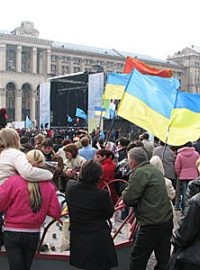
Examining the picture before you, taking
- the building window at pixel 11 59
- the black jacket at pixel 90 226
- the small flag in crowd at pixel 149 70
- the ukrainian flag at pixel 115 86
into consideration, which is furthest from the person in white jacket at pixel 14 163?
the building window at pixel 11 59

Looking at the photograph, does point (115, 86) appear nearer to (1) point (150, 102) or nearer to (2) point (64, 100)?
(1) point (150, 102)

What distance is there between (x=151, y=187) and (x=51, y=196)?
3.45 ft

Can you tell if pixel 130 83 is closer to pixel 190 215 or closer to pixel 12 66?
pixel 190 215

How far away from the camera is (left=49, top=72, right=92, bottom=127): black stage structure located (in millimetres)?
34406

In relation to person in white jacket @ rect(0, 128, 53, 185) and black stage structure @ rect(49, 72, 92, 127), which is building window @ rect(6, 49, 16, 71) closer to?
black stage structure @ rect(49, 72, 92, 127)

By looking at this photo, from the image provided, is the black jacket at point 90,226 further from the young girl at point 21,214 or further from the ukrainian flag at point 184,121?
the ukrainian flag at point 184,121

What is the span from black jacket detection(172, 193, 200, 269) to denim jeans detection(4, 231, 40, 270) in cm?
Result: 135

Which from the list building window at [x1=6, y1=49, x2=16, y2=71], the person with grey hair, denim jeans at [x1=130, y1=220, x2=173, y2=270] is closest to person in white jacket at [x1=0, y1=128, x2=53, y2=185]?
the person with grey hair

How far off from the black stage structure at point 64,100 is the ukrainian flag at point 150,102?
25805mm

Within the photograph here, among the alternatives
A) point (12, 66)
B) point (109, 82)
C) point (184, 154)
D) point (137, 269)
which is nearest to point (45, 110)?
point (109, 82)

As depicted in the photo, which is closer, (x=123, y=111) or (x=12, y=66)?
(x=123, y=111)

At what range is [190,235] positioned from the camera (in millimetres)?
3436

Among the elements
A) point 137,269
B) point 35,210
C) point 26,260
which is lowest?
point 137,269

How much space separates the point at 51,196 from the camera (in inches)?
171
